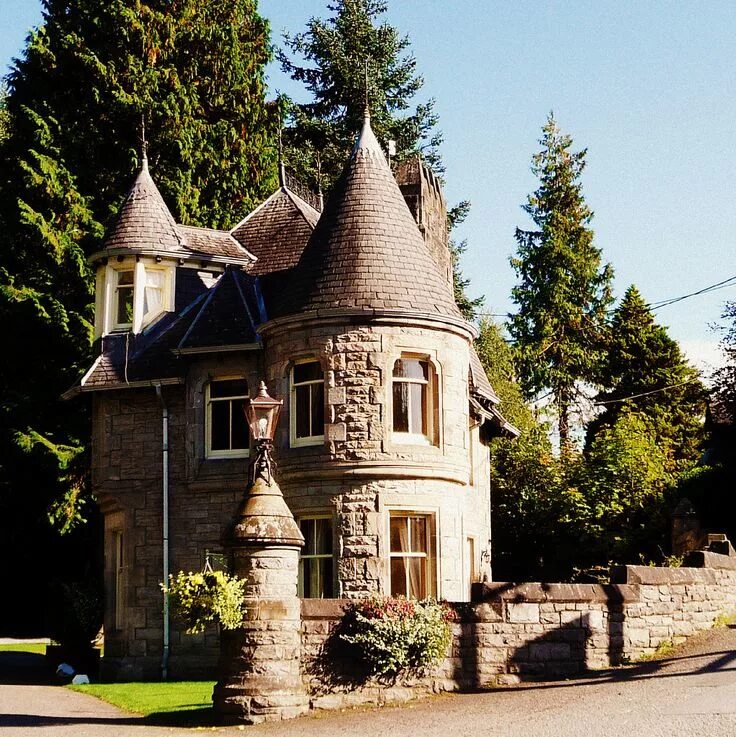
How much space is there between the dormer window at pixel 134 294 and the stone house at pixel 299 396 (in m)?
0.04

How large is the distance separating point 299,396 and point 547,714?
899 centimetres

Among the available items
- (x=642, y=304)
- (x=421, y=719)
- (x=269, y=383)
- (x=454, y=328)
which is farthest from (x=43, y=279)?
(x=642, y=304)

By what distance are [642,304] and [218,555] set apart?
3373 centimetres

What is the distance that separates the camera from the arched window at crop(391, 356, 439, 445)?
22016 millimetres

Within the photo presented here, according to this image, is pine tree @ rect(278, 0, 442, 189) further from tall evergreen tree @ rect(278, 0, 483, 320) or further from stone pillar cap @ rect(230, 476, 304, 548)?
stone pillar cap @ rect(230, 476, 304, 548)

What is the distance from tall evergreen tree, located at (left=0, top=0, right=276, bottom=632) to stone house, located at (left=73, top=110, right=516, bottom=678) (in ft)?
24.6

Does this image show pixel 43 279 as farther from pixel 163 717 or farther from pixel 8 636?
pixel 163 717

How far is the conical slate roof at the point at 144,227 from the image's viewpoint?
2641 centimetres

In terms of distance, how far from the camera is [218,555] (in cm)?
2383

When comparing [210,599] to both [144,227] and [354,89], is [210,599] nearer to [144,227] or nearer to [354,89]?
[144,227]

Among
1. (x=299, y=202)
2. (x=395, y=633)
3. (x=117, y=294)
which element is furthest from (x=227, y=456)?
(x=395, y=633)

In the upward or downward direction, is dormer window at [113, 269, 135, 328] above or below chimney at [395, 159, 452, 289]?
below

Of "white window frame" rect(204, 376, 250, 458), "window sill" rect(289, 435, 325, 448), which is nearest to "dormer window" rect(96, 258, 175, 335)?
"white window frame" rect(204, 376, 250, 458)

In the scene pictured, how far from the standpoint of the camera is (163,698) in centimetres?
1955
